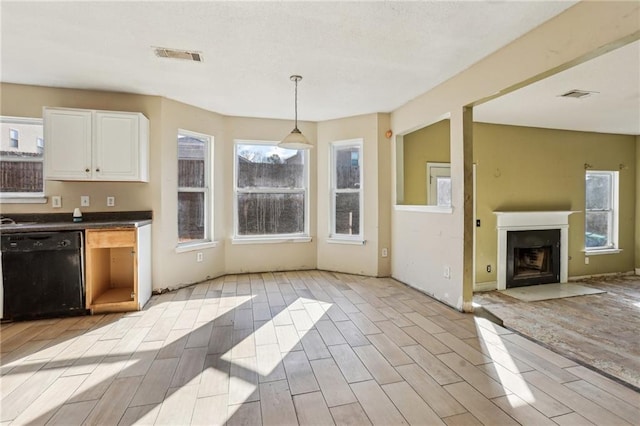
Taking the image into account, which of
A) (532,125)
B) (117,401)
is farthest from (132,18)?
(532,125)

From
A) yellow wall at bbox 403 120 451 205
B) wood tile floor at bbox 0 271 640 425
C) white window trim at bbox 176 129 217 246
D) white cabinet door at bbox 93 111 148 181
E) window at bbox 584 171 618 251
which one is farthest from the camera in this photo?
window at bbox 584 171 618 251

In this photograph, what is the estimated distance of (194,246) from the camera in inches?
175

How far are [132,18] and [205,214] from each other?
281 centimetres

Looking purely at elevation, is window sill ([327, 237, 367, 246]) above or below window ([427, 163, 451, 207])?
below

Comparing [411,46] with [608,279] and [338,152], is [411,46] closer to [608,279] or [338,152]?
[338,152]

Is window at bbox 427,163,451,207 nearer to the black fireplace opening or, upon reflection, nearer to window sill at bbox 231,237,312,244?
the black fireplace opening

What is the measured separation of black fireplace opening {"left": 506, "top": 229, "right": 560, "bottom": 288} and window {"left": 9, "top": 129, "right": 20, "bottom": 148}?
264 inches

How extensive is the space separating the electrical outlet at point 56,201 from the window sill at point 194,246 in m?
1.39

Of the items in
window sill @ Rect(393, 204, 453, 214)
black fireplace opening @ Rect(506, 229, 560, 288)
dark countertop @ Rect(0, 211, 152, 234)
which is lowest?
black fireplace opening @ Rect(506, 229, 560, 288)

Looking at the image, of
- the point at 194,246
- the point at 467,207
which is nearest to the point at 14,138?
the point at 194,246

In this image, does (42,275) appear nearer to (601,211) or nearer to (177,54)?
(177,54)

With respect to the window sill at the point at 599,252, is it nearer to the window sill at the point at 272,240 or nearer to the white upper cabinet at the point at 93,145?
the window sill at the point at 272,240

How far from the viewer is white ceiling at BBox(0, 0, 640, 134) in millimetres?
2227

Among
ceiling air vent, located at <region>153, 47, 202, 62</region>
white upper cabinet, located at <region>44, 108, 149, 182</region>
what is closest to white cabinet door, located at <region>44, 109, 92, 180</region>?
white upper cabinet, located at <region>44, 108, 149, 182</region>
